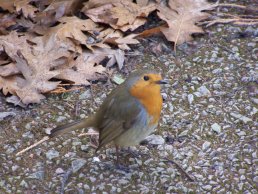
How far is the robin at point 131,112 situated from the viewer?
12.1ft

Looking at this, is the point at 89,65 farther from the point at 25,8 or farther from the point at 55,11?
the point at 25,8

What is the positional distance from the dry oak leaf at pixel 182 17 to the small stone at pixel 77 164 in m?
1.53

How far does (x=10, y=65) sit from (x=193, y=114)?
155 cm

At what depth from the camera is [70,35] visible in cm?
472

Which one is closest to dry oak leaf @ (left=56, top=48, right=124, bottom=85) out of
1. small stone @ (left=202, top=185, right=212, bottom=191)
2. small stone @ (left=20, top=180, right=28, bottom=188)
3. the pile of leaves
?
the pile of leaves

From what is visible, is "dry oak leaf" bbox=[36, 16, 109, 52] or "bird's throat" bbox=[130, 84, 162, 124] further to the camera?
"dry oak leaf" bbox=[36, 16, 109, 52]

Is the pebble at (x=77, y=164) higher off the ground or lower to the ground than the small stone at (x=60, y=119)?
lower

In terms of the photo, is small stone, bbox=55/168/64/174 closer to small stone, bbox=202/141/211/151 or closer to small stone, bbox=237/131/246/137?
small stone, bbox=202/141/211/151

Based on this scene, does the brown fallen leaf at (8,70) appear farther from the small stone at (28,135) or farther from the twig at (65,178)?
the twig at (65,178)

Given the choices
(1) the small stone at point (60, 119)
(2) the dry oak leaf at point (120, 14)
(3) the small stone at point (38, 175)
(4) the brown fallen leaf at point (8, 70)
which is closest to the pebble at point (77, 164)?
(3) the small stone at point (38, 175)

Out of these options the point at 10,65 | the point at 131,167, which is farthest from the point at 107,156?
the point at 10,65

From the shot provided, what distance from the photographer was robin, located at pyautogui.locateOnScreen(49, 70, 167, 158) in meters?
3.68

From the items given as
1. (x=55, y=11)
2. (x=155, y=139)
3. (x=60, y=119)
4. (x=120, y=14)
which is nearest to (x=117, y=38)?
(x=120, y=14)

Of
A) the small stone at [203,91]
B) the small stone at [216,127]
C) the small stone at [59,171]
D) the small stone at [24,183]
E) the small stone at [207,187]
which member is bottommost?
the small stone at [24,183]
